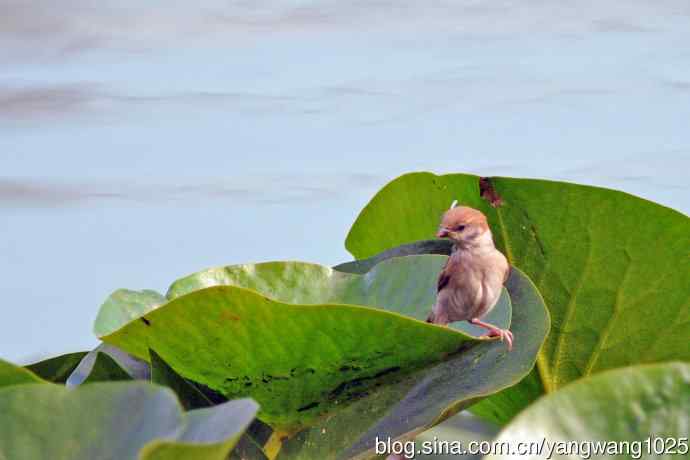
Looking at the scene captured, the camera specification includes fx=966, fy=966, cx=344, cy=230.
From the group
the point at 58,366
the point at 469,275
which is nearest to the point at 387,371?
the point at 469,275

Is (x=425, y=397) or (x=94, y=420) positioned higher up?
(x=94, y=420)

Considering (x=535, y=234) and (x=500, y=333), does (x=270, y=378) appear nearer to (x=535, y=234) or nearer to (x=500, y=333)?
(x=500, y=333)

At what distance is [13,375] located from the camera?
96 cm

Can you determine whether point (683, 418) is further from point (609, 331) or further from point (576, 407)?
point (609, 331)

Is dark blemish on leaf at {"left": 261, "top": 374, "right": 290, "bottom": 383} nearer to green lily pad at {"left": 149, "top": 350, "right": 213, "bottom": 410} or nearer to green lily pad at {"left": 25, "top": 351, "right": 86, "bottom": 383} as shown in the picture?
green lily pad at {"left": 149, "top": 350, "right": 213, "bottom": 410}

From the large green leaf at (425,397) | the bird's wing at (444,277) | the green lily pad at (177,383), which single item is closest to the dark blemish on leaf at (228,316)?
the green lily pad at (177,383)

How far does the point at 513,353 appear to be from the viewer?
3.64 ft

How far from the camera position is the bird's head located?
48.1 inches

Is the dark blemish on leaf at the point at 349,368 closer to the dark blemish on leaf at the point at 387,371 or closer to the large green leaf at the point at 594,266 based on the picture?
the dark blemish on leaf at the point at 387,371

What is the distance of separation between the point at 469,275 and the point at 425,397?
161 millimetres

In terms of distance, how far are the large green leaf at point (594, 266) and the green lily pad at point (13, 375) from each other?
2.43 ft

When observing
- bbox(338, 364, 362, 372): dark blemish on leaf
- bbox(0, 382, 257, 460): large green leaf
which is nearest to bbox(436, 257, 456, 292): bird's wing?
bbox(338, 364, 362, 372): dark blemish on leaf

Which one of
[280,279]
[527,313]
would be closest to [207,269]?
[280,279]

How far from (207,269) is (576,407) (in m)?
0.72
